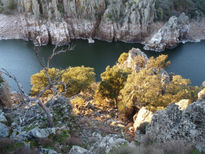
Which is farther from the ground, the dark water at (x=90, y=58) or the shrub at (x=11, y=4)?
the shrub at (x=11, y=4)

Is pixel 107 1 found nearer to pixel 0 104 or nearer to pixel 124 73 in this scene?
pixel 124 73

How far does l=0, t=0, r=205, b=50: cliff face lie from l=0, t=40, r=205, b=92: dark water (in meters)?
6.11

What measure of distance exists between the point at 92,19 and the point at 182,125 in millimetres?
Answer: 69792

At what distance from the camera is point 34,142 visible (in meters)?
10.7

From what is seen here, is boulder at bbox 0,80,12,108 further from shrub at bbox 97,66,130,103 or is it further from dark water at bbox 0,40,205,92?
dark water at bbox 0,40,205,92

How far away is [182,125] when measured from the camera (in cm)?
1059

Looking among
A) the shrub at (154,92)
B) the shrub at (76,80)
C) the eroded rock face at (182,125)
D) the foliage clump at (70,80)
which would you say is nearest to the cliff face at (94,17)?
the foliage clump at (70,80)

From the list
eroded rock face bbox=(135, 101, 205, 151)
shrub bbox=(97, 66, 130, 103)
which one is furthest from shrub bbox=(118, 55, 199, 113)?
eroded rock face bbox=(135, 101, 205, 151)

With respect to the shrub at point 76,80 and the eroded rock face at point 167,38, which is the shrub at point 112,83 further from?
the eroded rock face at point 167,38

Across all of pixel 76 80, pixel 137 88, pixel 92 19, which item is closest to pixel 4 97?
pixel 76 80

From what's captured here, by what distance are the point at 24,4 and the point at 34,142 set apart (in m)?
71.8

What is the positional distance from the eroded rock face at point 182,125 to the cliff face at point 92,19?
6037cm

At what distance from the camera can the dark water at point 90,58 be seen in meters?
44.9

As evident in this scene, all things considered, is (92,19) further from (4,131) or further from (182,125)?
(182,125)
